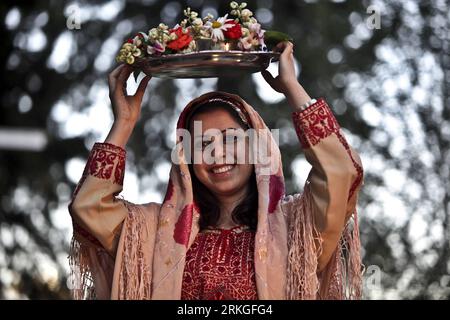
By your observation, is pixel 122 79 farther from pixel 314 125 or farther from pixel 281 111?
pixel 281 111

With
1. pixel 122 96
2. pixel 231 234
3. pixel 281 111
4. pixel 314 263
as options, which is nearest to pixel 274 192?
pixel 231 234

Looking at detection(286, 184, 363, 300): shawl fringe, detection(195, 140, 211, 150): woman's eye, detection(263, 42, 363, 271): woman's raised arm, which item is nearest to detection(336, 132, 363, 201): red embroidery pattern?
detection(263, 42, 363, 271): woman's raised arm

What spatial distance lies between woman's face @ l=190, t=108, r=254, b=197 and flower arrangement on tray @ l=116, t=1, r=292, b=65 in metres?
0.30

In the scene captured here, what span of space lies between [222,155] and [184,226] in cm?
28

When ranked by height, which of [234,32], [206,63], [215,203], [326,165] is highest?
[234,32]

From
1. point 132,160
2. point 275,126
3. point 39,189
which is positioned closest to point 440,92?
point 275,126

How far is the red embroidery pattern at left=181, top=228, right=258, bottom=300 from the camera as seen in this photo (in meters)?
4.16

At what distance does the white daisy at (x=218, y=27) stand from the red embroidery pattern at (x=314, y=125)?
371 mm

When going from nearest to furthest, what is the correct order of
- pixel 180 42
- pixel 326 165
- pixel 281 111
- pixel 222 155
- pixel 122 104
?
1. pixel 326 165
2. pixel 180 42
3. pixel 222 155
4. pixel 122 104
5. pixel 281 111

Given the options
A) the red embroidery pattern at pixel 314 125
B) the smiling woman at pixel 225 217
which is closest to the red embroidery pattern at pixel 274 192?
the smiling woman at pixel 225 217

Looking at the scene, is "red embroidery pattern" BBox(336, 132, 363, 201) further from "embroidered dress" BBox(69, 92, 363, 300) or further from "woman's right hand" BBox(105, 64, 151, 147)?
"woman's right hand" BBox(105, 64, 151, 147)

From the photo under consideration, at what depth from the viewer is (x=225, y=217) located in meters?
4.42

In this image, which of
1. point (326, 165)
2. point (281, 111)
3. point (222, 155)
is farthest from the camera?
point (281, 111)

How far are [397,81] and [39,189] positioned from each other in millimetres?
2428
